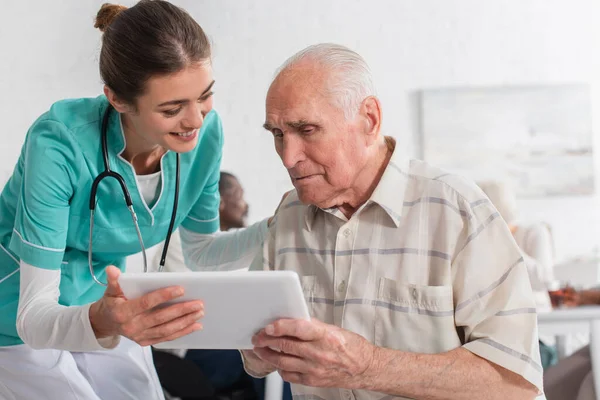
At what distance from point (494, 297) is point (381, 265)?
20 cm

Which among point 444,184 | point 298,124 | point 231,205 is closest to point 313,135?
point 298,124

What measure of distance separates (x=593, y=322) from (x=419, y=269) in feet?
2.95

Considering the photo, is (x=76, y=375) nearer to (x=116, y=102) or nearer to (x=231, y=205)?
(x=116, y=102)

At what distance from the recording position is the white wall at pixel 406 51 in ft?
15.0

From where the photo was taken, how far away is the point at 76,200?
60.1 inches

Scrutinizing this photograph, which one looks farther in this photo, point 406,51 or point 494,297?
point 406,51

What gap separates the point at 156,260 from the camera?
3006 millimetres

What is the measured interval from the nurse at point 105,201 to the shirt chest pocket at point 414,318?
1.26 ft

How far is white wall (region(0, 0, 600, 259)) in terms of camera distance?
458 centimetres

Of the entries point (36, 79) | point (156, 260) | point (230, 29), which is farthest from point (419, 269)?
point (230, 29)

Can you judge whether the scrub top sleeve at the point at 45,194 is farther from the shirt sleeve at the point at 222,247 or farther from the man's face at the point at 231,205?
the man's face at the point at 231,205

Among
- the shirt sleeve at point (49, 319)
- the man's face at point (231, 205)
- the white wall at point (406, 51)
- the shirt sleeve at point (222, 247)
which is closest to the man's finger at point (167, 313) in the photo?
the shirt sleeve at point (49, 319)

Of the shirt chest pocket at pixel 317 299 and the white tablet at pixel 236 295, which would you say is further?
the shirt chest pocket at pixel 317 299

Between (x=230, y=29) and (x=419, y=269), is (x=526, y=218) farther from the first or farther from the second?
(x=419, y=269)
